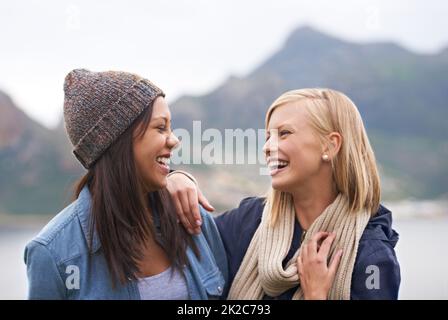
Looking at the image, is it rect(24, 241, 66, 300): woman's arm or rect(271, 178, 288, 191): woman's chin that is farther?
rect(271, 178, 288, 191): woman's chin

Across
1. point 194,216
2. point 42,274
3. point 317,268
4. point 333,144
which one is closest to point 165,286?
point 194,216

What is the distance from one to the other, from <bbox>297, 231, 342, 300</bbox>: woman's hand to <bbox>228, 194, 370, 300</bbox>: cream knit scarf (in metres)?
0.02

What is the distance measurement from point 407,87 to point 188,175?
46.0m

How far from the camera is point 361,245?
2.18m

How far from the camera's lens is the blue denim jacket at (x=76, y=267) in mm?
1911

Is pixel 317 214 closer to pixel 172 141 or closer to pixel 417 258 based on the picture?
pixel 172 141

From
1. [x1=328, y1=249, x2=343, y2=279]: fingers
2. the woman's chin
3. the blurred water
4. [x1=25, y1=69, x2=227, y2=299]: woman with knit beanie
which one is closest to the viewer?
[x1=25, y1=69, x2=227, y2=299]: woman with knit beanie

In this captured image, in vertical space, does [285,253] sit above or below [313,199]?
below

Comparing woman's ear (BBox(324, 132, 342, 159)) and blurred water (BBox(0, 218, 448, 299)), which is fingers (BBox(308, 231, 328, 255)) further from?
blurred water (BBox(0, 218, 448, 299))

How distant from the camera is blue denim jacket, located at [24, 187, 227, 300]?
75.2 inches

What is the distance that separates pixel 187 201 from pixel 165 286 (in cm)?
34

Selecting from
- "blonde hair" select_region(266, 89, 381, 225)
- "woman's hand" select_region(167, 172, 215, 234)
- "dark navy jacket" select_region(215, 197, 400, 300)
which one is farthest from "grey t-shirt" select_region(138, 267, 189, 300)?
"blonde hair" select_region(266, 89, 381, 225)

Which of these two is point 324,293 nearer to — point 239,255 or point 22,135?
point 239,255
